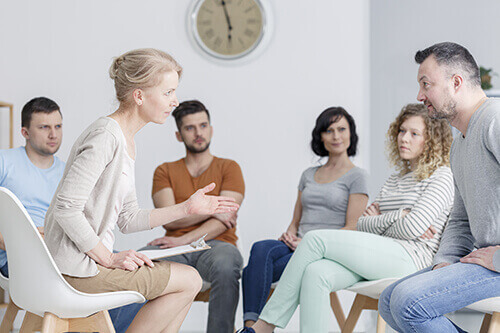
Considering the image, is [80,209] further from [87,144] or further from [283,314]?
[283,314]

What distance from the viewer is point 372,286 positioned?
6.05 feet

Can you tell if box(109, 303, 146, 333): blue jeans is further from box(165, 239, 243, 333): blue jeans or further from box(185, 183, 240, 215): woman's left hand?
box(185, 183, 240, 215): woman's left hand

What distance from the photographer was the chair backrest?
4.27 feet

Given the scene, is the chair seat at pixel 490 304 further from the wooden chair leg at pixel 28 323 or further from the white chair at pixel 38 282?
the wooden chair leg at pixel 28 323

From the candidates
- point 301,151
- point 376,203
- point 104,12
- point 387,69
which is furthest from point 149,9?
point 376,203

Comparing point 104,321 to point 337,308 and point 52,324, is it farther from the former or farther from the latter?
point 337,308

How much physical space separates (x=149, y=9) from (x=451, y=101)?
230 centimetres

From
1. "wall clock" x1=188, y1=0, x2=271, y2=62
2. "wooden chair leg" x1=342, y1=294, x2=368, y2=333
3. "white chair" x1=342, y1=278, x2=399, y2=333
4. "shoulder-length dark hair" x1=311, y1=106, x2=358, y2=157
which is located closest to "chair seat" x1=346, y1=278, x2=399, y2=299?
"white chair" x1=342, y1=278, x2=399, y2=333

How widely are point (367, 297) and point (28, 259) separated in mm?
1267

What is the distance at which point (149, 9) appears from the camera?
3309 millimetres

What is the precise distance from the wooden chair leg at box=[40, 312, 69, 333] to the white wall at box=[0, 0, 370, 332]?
1.79 m

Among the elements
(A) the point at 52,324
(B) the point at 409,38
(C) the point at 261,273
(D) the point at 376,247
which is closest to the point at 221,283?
(C) the point at 261,273

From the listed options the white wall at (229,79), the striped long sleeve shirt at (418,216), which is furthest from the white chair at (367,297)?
the white wall at (229,79)

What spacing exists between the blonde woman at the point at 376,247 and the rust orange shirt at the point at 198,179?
64 cm
